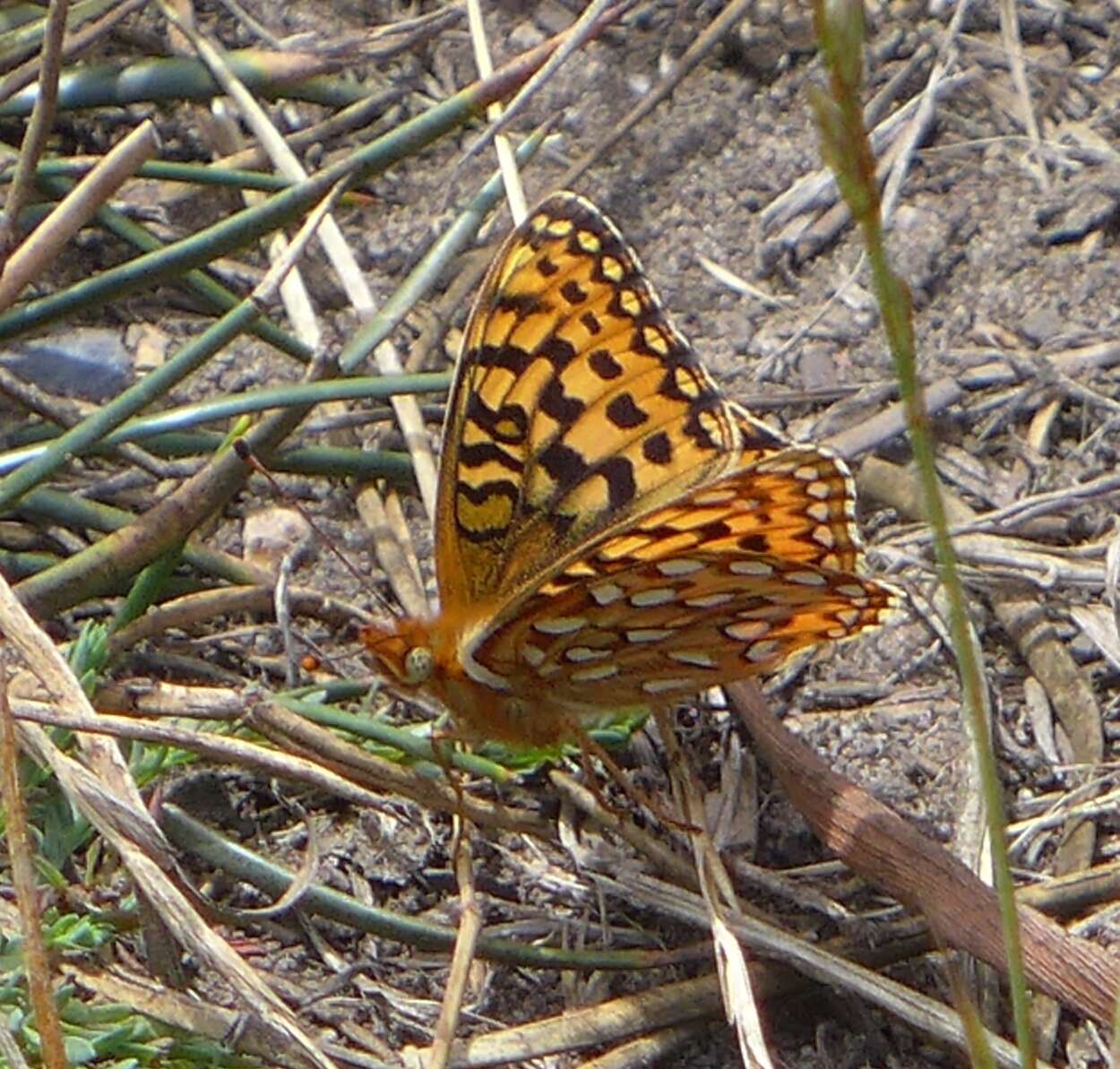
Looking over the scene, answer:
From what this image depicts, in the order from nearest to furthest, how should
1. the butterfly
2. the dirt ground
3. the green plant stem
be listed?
the green plant stem → the butterfly → the dirt ground

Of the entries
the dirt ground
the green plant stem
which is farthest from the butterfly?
the green plant stem

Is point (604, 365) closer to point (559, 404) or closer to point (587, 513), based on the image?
point (559, 404)

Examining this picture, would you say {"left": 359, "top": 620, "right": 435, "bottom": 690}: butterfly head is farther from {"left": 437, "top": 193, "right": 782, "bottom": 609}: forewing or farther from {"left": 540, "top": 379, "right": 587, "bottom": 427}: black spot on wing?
{"left": 540, "top": 379, "right": 587, "bottom": 427}: black spot on wing

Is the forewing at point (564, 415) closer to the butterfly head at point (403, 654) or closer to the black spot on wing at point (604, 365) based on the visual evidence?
the black spot on wing at point (604, 365)

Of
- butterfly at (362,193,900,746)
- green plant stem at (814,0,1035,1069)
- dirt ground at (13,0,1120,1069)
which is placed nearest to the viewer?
green plant stem at (814,0,1035,1069)

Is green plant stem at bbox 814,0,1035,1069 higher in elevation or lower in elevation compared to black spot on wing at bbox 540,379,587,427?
higher

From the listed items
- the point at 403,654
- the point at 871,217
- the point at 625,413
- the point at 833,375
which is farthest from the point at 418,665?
the point at 871,217

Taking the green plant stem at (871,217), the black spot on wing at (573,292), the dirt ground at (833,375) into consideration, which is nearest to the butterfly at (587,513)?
the black spot on wing at (573,292)
